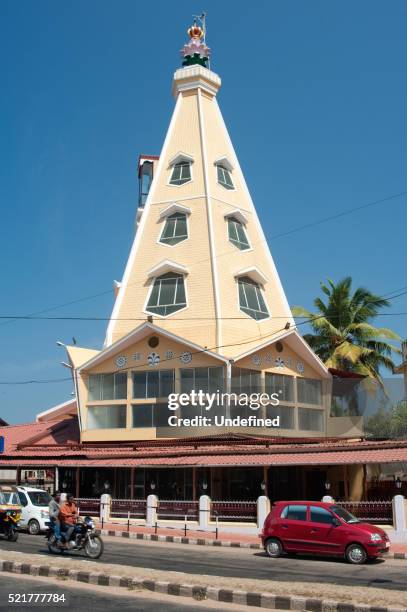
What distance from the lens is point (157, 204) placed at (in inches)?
1791

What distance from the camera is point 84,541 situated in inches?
727

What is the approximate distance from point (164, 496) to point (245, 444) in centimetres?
545

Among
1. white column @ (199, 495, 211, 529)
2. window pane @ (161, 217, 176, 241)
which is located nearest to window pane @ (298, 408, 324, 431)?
white column @ (199, 495, 211, 529)

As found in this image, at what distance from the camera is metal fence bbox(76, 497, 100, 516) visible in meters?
31.4

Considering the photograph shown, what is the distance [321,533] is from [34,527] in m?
12.7

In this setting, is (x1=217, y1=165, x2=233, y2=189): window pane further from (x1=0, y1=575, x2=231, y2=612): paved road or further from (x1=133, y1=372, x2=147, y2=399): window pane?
(x1=0, y1=575, x2=231, y2=612): paved road

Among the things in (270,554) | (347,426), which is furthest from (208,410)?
(270,554)

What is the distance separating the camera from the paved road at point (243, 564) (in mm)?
15758

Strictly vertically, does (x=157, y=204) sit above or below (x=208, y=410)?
above

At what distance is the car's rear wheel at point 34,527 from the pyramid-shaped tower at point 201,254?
14668 mm

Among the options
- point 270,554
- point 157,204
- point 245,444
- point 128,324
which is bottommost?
point 270,554

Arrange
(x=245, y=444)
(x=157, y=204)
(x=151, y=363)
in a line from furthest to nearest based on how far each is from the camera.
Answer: (x=157, y=204) → (x=151, y=363) → (x=245, y=444)

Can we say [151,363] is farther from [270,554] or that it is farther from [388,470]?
[270,554]

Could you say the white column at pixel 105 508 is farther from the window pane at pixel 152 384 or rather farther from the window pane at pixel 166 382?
the window pane at pixel 152 384
